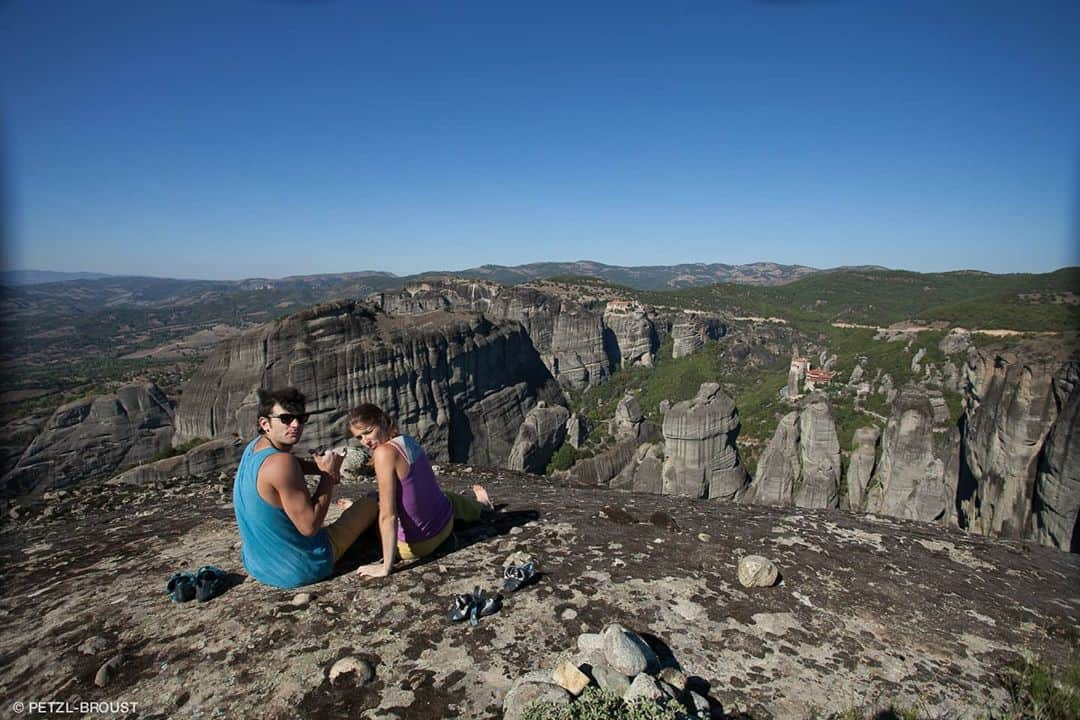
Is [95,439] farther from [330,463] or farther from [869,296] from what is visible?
[869,296]

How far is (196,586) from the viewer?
3.61 m

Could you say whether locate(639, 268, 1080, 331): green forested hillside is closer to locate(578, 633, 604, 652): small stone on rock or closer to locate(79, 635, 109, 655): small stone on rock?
locate(578, 633, 604, 652): small stone on rock

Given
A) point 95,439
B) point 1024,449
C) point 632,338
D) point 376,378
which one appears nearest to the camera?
point 1024,449

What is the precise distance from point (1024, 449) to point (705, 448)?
638 inches

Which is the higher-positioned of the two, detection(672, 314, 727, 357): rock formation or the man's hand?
the man's hand

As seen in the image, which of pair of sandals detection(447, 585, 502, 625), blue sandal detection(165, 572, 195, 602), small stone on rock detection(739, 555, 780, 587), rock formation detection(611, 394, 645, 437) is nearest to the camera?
pair of sandals detection(447, 585, 502, 625)

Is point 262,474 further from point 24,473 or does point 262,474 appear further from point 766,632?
point 24,473

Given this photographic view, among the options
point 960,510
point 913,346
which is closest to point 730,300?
point 913,346

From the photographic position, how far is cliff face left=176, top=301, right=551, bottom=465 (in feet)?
115

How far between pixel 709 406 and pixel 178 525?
106 ft

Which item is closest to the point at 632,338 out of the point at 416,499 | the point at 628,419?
the point at 628,419

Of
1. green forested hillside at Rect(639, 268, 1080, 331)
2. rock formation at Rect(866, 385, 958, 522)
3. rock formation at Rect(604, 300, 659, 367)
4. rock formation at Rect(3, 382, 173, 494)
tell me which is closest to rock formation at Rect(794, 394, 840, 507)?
rock formation at Rect(866, 385, 958, 522)

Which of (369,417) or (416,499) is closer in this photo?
(369,417)

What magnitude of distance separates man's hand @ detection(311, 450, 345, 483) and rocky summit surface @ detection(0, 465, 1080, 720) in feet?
2.87
